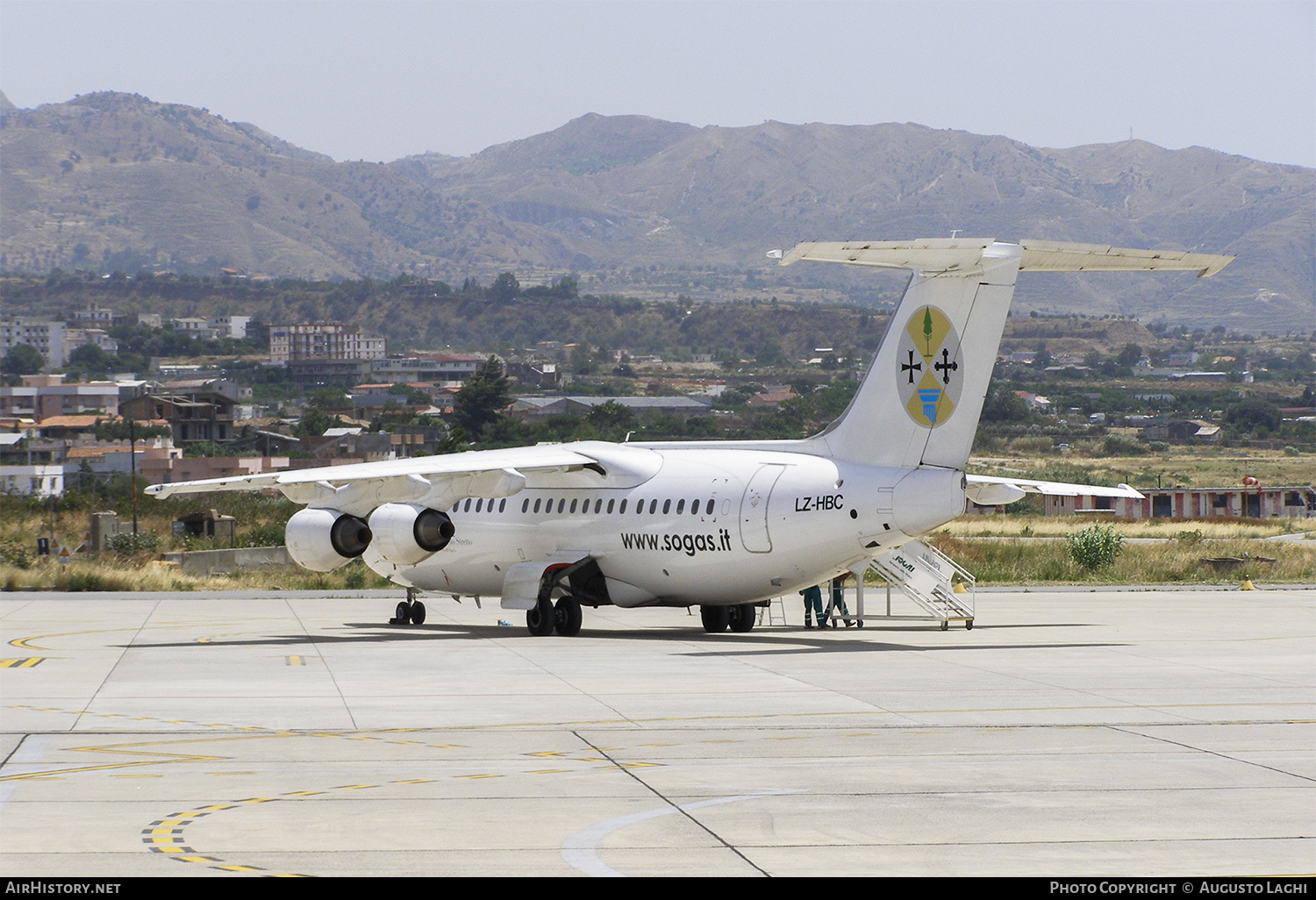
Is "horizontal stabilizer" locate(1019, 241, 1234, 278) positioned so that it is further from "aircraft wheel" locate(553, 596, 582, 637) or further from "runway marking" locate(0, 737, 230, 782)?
"runway marking" locate(0, 737, 230, 782)

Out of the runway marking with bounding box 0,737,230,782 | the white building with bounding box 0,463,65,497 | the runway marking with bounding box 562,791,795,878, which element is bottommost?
the white building with bounding box 0,463,65,497

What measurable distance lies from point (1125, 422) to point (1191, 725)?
131 metres

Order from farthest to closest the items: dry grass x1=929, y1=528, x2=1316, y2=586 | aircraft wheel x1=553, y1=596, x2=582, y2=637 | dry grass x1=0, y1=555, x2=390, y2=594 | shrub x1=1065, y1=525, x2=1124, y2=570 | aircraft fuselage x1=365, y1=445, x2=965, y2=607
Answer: shrub x1=1065, y1=525, x2=1124, y2=570 < dry grass x1=929, y1=528, x2=1316, y2=586 < dry grass x1=0, y1=555, x2=390, y2=594 < aircraft wheel x1=553, y1=596, x2=582, y2=637 < aircraft fuselage x1=365, y1=445, x2=965, y2=607

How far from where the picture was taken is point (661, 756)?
1385cm

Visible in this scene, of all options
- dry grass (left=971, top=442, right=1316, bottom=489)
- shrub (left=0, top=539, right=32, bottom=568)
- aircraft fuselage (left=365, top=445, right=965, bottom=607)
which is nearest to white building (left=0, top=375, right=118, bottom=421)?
dry grass (left=971, top=442, right=1316, bottom=489)

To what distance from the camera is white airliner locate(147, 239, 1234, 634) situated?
22.6 metres

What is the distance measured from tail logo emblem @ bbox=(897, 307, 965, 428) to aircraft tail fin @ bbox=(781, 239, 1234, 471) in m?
0.01

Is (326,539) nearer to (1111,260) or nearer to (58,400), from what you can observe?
(1111,260)

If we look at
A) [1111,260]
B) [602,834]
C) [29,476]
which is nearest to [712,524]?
[1111,260]

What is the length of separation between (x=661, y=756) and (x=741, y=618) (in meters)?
15.2

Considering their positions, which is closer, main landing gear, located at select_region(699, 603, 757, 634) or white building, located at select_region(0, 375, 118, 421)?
main landing gear, located at select_region(699, 603, 757, 634)

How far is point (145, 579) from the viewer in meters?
40.9

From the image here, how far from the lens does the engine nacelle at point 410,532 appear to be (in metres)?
28.2

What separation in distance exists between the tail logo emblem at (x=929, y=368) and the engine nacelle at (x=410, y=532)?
9.15m
